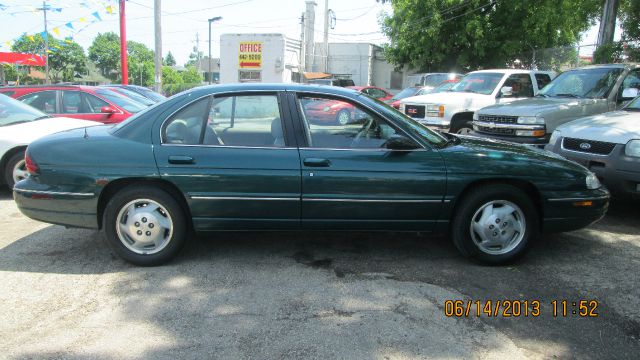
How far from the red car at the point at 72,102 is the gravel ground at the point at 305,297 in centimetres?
361

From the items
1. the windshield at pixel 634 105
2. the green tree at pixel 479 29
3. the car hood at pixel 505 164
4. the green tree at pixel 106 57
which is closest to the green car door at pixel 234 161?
the car hood at pixel 505 164

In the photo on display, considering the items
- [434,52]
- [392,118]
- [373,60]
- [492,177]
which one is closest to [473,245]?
[492,177]

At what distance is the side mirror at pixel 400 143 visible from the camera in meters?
4.02

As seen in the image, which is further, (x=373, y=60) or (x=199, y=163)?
(x=373, y=60)

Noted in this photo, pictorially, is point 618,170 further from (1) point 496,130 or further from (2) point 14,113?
(2) point 14,113

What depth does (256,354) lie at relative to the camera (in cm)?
287

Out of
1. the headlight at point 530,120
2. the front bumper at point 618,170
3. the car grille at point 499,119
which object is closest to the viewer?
the front bumper at point 618,170

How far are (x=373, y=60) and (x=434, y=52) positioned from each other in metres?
11.7

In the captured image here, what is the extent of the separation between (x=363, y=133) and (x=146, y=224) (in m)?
1.96

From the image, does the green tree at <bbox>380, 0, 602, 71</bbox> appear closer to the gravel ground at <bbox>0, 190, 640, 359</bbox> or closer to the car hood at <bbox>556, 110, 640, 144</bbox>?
the car hood at <bbox>556, 110, 640, 144</bbox>

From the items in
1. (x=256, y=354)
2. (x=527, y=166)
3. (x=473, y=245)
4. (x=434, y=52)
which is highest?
(x=434, y=52)

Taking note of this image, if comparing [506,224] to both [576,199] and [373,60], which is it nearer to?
[576,199]

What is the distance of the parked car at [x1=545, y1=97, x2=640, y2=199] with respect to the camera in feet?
17.1

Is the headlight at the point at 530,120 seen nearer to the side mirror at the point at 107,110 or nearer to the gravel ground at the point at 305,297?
the gravel ground at the point at 305,297
